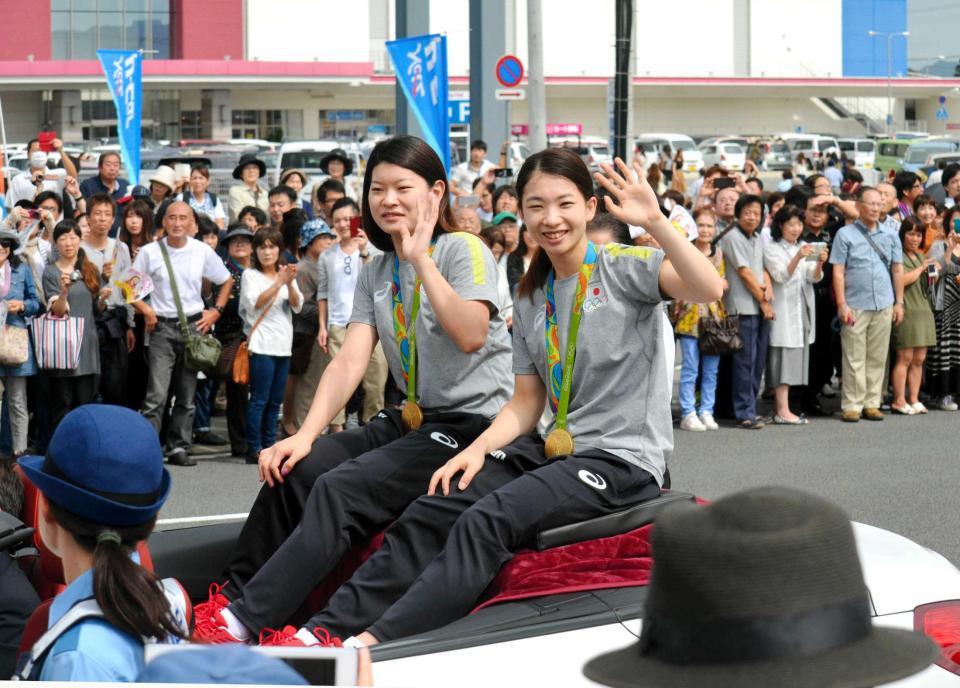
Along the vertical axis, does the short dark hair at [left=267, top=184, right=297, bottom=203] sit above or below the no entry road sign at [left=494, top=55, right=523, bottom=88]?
below

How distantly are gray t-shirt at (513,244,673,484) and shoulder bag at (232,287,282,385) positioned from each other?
578cm

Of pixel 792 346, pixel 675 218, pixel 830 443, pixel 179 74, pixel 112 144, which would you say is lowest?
pixel 830 443

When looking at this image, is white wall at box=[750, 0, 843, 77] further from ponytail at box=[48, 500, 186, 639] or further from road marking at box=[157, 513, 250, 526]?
ponytail at box=[48, 500, 186, 639]

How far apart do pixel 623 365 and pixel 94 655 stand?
222cm

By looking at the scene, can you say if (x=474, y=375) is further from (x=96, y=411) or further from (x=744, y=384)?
(x=744, y=384)

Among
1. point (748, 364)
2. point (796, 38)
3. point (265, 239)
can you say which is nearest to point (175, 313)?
point (265, 239)

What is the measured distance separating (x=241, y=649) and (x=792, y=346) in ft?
32.0

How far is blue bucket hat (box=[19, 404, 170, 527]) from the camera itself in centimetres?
265

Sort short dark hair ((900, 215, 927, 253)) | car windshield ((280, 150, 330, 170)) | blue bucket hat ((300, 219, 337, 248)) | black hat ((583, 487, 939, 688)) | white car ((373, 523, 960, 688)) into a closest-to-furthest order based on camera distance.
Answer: black hat ((583, 487, 939, 688)) < white car ((373, 523, 960, 688)) < blue bucket hat ((300, 219, 337, 248)) < short dark hair ((900, 215, 927, 253)) < car windshield ((280, 150, 330, 170))

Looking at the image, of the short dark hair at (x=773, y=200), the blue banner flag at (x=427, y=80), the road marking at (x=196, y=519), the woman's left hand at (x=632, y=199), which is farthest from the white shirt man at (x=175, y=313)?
the woman's left hand at (x=632, y=199)

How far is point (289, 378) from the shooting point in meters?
10.5

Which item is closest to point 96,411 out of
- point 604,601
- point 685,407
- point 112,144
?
point 604,601

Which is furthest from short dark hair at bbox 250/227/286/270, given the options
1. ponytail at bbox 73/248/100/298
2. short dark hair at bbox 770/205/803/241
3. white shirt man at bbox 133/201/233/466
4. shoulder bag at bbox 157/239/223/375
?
short dark hair at bbox 770/205/803/241

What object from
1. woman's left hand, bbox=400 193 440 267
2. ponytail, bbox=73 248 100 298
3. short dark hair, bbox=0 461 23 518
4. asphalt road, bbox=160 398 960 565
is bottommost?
asphalt road, bbox=160 398 960 565
